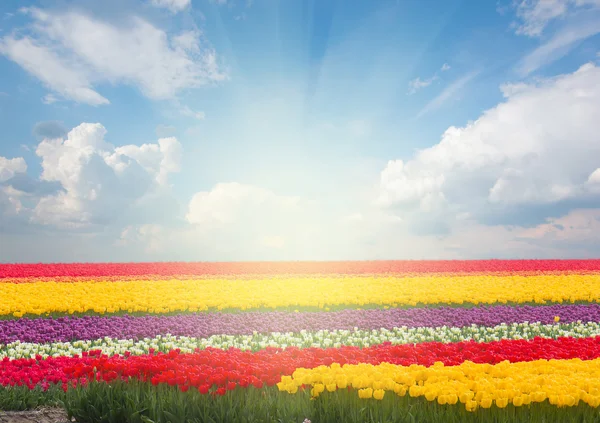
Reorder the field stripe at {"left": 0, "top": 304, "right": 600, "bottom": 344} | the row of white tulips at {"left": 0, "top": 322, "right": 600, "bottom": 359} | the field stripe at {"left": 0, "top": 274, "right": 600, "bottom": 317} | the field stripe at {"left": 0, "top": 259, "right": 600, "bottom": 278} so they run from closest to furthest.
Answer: the row of white tulips at {"left": 0, "top": 322, "right": 600, "bottom": 359}, the field stripe at {"left": 0, "top": 304, "right": 600, "bottom": 344}, the field stripe at {"left": 0, "top": 274, "right": 600, "bottom": 317}, the field stripe at {"left": 0, "top": 259, "right": 600, "bottom": 278}

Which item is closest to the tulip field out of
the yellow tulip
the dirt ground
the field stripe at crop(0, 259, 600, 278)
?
the yellow tulip

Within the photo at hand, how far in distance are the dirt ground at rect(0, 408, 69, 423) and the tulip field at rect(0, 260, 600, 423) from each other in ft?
0.55

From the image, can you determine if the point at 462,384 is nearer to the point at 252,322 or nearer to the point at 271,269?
the point at 252,322

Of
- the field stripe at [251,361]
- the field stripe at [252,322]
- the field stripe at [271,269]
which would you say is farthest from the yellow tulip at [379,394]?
the field stripe at [271,269]

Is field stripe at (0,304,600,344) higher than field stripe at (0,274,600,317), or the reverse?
field stripe at (0,274,600,317)

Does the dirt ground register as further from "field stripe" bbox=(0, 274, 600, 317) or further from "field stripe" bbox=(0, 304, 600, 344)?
"field stripe" bbox=(0, 274, 600, 317)

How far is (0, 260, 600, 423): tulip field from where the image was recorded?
5.41 meters

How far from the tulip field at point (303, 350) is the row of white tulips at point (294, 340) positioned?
2.0 inches

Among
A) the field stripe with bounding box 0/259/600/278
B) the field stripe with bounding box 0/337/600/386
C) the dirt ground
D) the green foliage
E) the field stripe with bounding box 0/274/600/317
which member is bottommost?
the dirt ground

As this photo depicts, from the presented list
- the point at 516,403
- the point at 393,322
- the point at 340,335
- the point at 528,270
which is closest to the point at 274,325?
the point at 340,335

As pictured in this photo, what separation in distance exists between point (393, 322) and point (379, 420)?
832cm

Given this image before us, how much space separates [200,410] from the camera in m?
5.43

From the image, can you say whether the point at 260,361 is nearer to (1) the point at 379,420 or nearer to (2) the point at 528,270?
(1) the point at 379,420

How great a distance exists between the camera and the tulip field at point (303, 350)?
5.41 meters
